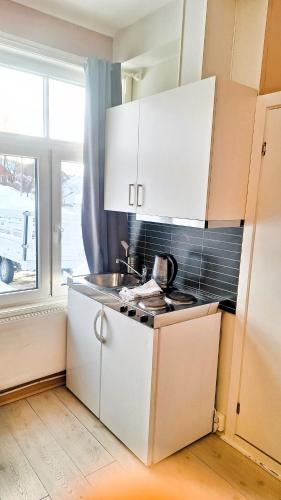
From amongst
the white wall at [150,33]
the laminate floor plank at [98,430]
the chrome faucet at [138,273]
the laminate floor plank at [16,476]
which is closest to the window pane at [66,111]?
the white wall at [150,33]

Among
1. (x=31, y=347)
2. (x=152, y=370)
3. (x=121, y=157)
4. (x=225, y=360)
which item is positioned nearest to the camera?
(x=152, y=370)

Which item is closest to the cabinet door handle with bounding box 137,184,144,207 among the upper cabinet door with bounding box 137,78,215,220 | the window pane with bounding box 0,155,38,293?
the upper cabinet door with bounding box 137,78,215,220

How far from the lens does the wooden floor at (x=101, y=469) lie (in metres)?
1.61

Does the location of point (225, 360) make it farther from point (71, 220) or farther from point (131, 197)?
point (71, 220)

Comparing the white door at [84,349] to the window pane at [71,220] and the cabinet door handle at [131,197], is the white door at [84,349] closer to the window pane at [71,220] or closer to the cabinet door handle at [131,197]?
the window pane at [71,220]

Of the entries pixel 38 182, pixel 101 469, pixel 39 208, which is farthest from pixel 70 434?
pixel 38 182

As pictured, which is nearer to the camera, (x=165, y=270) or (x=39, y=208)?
(x=165, y=270)

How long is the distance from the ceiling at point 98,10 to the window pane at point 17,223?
0.92 metres

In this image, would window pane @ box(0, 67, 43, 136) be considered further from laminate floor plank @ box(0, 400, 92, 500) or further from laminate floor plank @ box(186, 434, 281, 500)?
laminate floor plank @ box(186, 434, 281, 500)

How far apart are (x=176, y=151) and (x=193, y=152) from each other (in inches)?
5.1

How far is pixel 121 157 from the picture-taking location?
219 cm

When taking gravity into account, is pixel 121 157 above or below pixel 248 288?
above

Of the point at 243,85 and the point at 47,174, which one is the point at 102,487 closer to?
the point at 47,174

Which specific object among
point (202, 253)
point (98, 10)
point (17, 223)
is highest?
point (98, 10)
